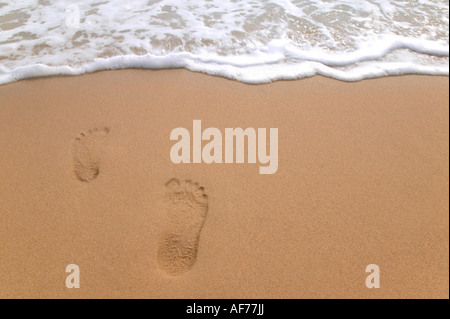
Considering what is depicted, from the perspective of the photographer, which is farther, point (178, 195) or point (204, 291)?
point (178, 195)

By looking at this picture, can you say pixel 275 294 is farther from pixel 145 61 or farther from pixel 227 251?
pixel 145 61

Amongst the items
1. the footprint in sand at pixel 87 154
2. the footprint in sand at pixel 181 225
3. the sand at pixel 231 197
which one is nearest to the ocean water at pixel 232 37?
the sand at pixel 231 197

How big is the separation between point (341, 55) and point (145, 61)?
169 cm

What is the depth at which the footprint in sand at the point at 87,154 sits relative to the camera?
74.4 inches

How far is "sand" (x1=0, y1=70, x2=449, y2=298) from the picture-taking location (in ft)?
4.99

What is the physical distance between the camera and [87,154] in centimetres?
197

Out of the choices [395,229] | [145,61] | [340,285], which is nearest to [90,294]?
[340,285]

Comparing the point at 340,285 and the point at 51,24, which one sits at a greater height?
the point at 51,24

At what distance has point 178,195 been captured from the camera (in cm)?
177

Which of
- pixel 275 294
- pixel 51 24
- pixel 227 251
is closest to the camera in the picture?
pixel 275 294

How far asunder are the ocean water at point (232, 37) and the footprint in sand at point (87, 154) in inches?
32.1
